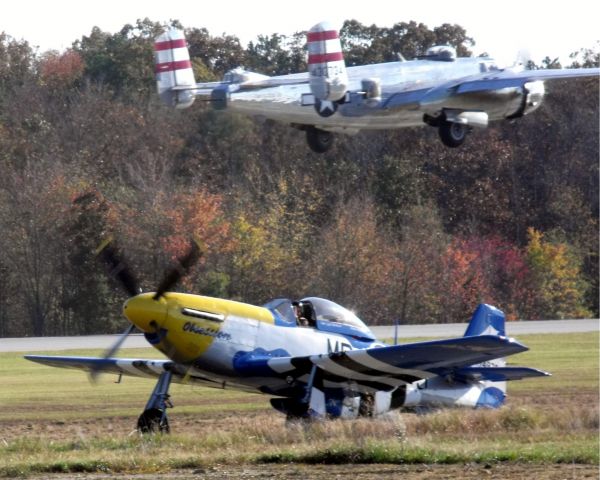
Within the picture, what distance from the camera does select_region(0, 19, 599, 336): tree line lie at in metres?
44.6

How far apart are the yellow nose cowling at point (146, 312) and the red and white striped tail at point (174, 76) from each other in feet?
56.9

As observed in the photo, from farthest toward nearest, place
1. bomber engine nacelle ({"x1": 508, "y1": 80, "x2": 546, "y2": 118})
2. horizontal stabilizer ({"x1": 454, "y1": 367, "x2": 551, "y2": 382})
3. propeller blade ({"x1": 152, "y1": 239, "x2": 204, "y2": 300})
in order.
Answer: bomber engine nacelle ({"x1": 508, "y1": 80, "x2": 546, "y2": 118}) < horizontal stabilizer ({"x1": 454, "y1": 367, "x2": 551, "y2": 382}) < propeller blade ({"x1": 152, "y1": 239, "x2": 204, "y2": 300})

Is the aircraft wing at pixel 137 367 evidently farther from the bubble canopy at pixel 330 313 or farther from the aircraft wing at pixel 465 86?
the aircraft wing at pixel 465 86

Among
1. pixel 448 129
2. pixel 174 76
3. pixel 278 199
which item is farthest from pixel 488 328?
pixel 278 199

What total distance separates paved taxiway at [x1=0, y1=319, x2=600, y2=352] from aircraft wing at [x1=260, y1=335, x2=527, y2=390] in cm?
1691

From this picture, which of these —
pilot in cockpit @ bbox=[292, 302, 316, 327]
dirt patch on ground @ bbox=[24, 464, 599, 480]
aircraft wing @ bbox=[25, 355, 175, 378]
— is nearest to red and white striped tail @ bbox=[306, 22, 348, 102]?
aircraft wing @ bbox=[25, 355, 175, 378]

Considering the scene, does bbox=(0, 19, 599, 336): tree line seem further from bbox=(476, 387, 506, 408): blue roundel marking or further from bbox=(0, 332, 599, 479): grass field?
bbox=(476, 387, 506, 408): blue roundel marking

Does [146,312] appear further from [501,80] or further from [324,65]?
[501,80]

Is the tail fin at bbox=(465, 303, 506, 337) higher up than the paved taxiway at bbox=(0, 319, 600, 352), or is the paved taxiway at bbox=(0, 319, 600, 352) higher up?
the tail fin at bbox=(465, 303, 506, 337)

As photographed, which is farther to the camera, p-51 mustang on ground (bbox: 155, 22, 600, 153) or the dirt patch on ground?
p-51 mustang on ground (bbox: 155, 22, 600, 153)

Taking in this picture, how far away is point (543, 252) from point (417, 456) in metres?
39.3

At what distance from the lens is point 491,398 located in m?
19.2

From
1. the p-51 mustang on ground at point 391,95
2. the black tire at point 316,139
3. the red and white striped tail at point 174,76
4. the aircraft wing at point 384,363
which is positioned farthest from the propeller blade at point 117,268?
the red and white striped tail at point 174,76

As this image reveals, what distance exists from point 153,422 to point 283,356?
1.87m
